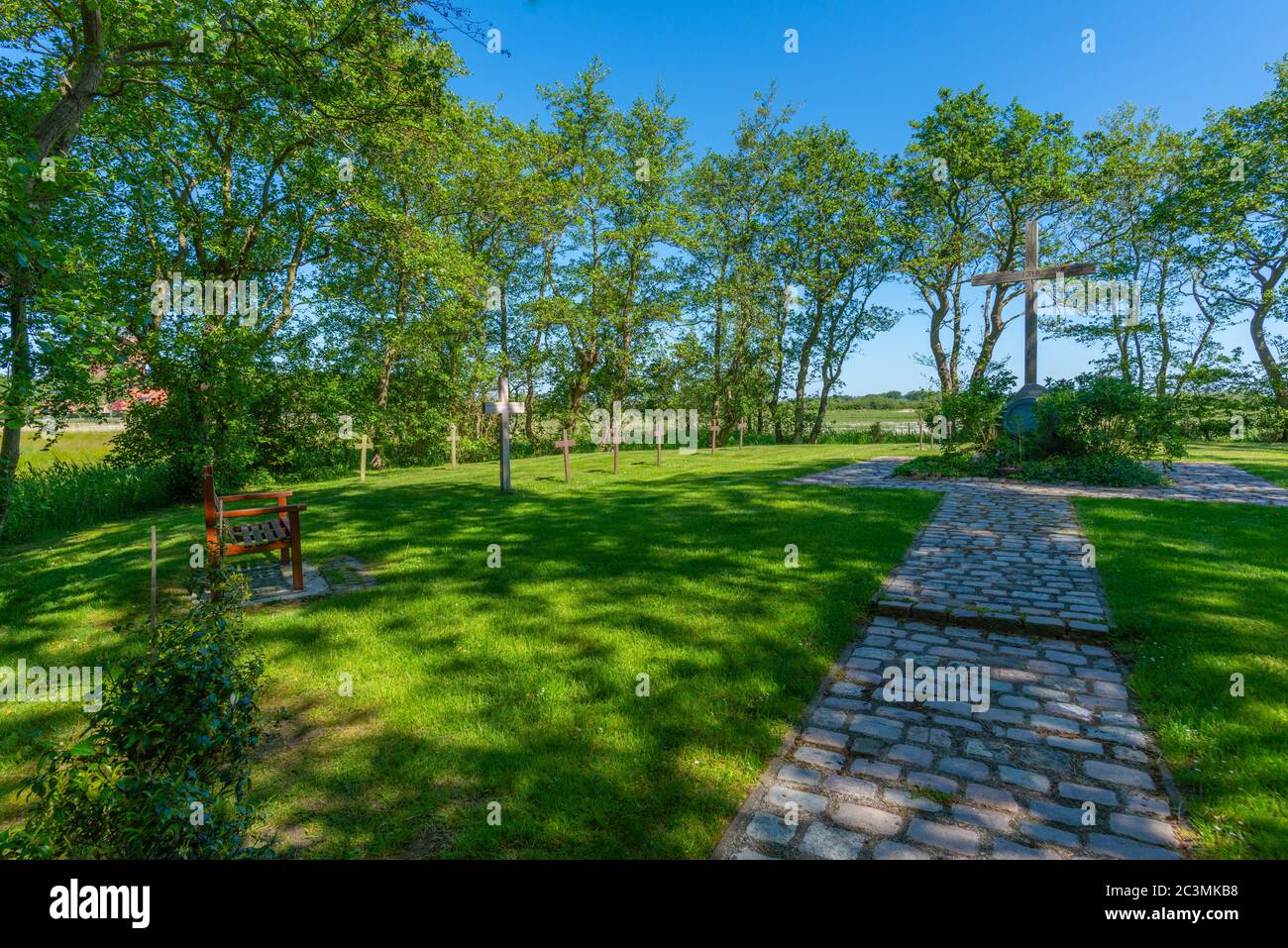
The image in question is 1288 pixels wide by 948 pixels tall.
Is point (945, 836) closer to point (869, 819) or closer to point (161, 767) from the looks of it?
point (869, 819)

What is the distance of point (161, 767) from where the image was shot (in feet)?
7.79

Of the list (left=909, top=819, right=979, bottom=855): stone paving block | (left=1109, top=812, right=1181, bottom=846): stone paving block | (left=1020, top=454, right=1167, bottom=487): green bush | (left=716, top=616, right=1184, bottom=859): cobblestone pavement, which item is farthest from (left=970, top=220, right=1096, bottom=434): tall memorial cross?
(left=909, top=819, right=979, bottom=855): stone paving block

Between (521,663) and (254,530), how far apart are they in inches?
176

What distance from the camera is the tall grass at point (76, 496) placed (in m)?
11.9

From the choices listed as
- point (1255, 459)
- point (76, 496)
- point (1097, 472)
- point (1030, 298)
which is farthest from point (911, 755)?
point (1255, 459)

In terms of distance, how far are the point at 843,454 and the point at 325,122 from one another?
1797cm

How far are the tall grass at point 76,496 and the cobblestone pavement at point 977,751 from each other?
604 inches

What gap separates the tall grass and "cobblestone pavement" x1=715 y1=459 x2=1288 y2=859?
604 inches

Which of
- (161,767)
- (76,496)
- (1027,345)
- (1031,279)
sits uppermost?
(1031,279)

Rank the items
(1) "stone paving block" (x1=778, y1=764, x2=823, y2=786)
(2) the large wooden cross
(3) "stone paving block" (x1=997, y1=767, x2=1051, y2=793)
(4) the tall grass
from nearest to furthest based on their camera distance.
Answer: (3) "stone paving block" (x1=997, y1=767, x2=1051, y2=793) → (1) "stone paving block" (x1=778, y1=764, x2=823, y2=786) → (4) the tall grass → (2) the large wooden cross

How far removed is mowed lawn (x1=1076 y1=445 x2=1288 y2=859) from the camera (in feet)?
8.81

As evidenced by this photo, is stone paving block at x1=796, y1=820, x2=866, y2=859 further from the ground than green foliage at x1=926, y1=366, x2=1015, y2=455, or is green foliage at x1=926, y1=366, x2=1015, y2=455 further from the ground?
green foliage at x1=926, y1=366, x2=1015, y2=455

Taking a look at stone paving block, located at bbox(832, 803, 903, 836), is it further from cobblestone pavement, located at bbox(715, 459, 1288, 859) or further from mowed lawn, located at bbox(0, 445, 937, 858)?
mowed lawn, located at bbox(0, 445, 937, 858)
